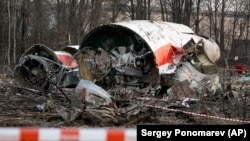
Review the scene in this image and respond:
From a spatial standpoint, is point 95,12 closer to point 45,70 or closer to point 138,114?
point 45,70

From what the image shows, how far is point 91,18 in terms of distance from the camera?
1788 inches

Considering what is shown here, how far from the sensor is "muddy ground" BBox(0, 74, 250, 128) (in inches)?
393

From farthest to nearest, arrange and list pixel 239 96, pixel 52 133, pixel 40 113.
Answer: pixel 239 96, pixel 40 113, pixel 52 133

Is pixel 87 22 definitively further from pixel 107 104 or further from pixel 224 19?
pixel 107 104

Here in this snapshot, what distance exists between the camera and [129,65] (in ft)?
52.9

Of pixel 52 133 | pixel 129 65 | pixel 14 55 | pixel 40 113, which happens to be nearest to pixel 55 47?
pixel 14 55

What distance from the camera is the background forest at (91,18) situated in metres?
40.8

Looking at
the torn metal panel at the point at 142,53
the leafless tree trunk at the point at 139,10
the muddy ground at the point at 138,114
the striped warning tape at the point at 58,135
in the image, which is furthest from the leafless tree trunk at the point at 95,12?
the striped warning tape at the point at 58,135

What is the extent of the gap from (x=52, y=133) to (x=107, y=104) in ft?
20.8

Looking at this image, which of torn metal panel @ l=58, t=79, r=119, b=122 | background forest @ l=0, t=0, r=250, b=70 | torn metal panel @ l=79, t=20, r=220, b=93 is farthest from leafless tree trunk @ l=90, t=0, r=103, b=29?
torn metal panel @ l=58, t=79, r=119, b=122

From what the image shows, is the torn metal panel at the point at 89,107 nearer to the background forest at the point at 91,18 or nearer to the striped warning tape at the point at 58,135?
the striped warning tape at the point at 58,135

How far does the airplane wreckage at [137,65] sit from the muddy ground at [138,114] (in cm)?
91

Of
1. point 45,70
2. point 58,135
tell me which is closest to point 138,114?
point 58,135

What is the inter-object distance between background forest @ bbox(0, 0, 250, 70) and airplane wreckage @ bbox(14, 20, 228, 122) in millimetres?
13936
